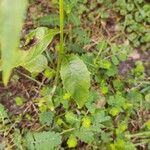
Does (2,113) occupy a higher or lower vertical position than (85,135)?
higher

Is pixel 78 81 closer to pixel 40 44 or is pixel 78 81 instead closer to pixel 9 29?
pixel 40 44

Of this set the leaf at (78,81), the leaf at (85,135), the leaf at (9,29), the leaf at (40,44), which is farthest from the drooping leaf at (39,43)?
the leaf at (9,29)

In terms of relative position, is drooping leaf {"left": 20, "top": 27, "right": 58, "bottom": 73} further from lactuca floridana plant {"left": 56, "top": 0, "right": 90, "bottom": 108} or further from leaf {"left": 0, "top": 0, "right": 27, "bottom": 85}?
leaf {"left": 0, "top": 0, "right": 27, "bottom": 85}

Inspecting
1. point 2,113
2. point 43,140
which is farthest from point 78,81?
point 2,113

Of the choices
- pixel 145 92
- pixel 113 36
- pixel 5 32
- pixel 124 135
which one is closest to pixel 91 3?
pixel 113 36

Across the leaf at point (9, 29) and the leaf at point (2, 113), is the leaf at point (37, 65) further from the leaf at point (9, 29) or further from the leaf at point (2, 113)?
the leaf at point (9, 29)

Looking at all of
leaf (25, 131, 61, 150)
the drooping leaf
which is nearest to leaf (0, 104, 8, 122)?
leaf (25, 131, 61, 150)

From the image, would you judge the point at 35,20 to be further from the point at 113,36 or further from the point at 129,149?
the point at 129,149
